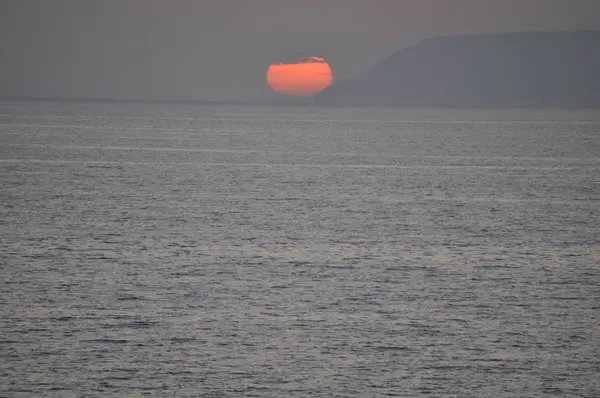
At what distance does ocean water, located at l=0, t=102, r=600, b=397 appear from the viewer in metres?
9.41

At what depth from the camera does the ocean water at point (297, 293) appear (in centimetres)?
941

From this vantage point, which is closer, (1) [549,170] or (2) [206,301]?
(2) [206,301]

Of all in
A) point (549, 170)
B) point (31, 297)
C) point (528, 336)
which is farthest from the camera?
point (549, 170)

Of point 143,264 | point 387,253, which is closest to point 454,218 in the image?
point 387,253

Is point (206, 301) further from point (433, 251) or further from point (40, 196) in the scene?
point (40, 196)

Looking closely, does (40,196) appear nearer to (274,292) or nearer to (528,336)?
(274,292)

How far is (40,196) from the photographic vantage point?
26234mm

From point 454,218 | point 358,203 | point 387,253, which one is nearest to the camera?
point 387,253

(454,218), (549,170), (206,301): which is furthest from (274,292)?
(549,170)

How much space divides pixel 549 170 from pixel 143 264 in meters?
27.3

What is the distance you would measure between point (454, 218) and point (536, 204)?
4343 millimetres

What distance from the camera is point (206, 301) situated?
12.7 m

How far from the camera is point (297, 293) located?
13156 mm

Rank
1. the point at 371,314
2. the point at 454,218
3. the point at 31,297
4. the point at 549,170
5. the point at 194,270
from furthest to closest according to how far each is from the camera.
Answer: the point at 549,170 < the point at 454,218 < the point at 194,270 < the point at 31,297 < the point at 371,314
